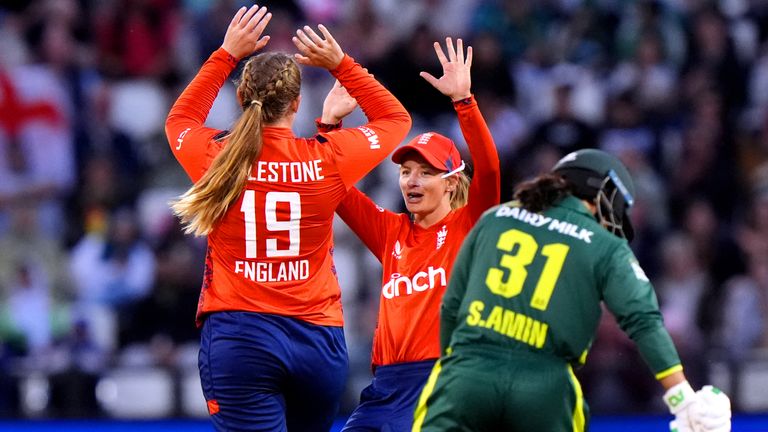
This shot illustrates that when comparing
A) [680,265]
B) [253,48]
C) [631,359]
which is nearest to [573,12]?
[680,265]

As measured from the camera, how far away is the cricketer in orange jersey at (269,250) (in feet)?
15.1

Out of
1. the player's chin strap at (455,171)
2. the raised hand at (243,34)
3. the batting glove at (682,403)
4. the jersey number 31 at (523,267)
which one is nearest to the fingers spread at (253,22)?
the raised hand at (243,34)

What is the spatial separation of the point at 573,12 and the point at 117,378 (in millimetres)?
4892

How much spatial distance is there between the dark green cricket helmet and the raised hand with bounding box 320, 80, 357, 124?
1169 mm

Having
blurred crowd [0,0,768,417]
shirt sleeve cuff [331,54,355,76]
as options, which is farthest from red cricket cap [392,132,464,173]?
blurred crowd [0,0,768,417]

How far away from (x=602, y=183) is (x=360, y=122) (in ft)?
20.0

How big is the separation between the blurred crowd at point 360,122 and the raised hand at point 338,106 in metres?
4.23

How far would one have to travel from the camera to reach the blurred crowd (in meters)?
9.80

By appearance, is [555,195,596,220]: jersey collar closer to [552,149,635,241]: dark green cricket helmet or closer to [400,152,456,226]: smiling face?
[552,149,635,241]: dark green cricket helmet

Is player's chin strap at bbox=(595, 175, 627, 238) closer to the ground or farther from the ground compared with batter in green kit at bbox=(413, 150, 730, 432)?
farther from the ground

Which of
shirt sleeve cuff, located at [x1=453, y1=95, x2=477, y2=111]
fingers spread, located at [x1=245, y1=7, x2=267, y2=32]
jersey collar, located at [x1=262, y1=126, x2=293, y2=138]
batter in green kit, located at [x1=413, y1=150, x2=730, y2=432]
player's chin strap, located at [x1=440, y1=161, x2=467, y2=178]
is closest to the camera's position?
batter in green kit, located at [x1=413, y1=150, x2=730, y2=432]

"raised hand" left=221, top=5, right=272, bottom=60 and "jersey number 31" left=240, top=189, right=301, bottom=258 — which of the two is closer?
"jersey number 31" left=240, top=189, right=301, bottom=258

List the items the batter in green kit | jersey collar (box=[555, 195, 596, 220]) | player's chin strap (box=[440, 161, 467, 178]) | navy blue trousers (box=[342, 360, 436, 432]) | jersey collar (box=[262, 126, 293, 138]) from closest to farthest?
the batter in green kit < jersey collar (box=[555, 195, 596, 220]) < jersey collar (box=[262, 126, 293, 138]) < navy blue trousers (box=[342, 360, 436, 432]) < player's chin strap (box=[440, 161, 467, 178])

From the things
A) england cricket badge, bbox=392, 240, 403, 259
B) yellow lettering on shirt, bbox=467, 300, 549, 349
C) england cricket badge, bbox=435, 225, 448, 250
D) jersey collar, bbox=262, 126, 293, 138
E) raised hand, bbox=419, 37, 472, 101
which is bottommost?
yellow lettering on shirt, bbox=467, 300, 549, 349
